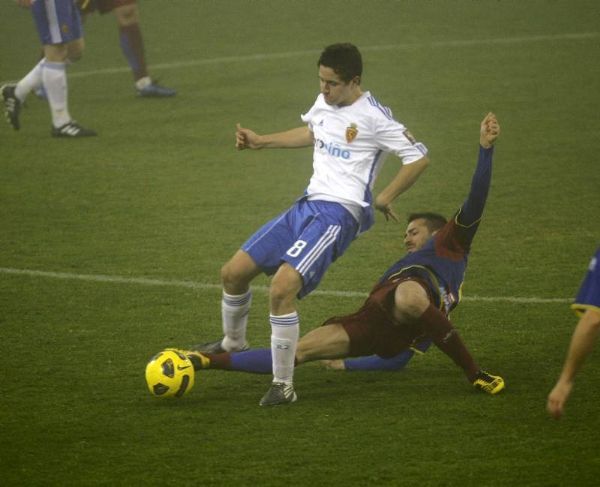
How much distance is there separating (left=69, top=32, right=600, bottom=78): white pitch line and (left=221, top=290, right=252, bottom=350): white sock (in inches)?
348

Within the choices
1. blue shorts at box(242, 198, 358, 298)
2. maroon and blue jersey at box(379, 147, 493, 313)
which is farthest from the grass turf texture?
blue shorts at box(242, 198, 358, 298)

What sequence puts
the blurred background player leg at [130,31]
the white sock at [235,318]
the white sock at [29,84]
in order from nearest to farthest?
the white sock at [235,318] < the white sock at [29,84] < the blurred background player leg at [130,31]

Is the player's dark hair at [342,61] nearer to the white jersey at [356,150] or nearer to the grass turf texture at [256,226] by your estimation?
the white jersey at [356,150]

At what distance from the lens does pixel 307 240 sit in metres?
6.54

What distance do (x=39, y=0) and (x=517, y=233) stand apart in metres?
5.50

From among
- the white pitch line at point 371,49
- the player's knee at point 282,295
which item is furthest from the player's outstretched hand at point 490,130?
the white pitch line at point 371,49

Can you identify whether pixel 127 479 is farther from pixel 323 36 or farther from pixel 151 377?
pixel 323 36

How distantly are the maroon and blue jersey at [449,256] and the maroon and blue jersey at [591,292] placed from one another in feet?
5.02

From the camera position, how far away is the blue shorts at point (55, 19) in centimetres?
1237

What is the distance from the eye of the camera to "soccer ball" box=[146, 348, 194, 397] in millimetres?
6465

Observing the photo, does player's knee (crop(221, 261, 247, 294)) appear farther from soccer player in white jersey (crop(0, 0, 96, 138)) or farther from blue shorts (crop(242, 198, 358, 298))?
soccer player in white jersey (crop(0, 0, 96, 138))

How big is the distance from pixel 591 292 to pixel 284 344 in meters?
1.83

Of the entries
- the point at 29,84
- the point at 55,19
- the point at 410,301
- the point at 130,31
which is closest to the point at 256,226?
the point at 410,301

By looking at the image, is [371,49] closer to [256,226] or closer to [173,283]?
[256,226]
